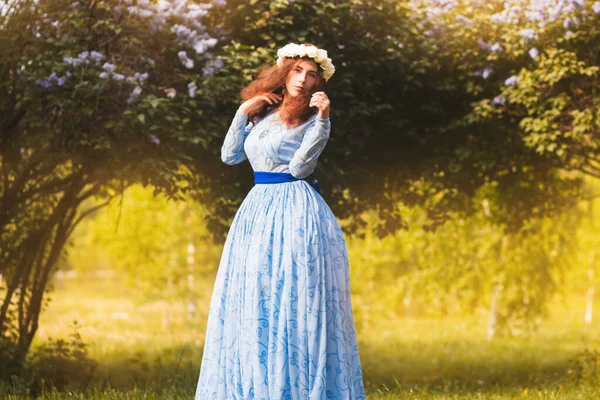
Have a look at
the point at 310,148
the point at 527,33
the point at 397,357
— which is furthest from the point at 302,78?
the point at 397,357

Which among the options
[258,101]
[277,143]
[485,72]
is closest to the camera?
[277,143]

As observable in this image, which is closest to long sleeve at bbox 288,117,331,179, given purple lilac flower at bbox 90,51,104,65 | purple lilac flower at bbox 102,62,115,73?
purple lilac flower at bbox 102,62,115,73

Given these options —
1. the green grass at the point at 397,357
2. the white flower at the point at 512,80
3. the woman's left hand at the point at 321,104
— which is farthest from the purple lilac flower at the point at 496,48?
the woman's left hand at the point at 321,104

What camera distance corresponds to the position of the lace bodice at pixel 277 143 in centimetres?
409

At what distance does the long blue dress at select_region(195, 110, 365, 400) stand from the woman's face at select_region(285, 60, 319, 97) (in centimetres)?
18

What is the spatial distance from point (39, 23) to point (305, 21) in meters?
2.13

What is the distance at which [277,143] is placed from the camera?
421 centimetres

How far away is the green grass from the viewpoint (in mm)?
6539

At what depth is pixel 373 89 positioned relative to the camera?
23.5ft

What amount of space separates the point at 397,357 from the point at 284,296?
7.77 m

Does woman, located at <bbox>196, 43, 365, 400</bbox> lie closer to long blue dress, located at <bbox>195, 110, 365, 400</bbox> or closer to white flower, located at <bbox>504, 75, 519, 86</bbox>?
long blue dress, located at <bbox>195, 110, 365, 400</bbox>

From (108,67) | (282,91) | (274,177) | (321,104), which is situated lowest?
(274,177)

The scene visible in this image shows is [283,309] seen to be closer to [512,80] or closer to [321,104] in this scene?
[321,104]

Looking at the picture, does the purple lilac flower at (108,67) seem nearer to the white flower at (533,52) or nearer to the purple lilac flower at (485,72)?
the purple lilac flower at (485,72)
